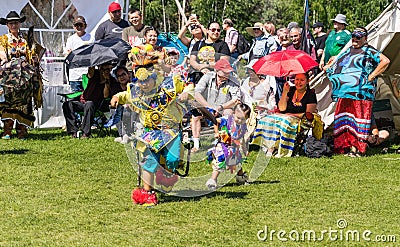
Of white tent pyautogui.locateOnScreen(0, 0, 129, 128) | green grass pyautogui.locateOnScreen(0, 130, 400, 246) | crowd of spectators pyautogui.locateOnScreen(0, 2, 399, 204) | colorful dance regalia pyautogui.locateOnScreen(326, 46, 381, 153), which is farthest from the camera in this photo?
white tent pyautogui.locateOnScreen(0, 0, 129, 128)

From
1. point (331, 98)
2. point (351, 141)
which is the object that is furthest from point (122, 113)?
point (331, 98)

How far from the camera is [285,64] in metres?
9.91

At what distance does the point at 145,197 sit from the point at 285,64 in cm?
376

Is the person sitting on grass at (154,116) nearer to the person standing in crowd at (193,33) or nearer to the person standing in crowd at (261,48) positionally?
the person standing in crowd at (193,33)

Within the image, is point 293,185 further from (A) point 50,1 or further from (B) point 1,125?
(A) point 50,1

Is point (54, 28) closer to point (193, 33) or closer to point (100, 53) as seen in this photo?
point (100, 53)

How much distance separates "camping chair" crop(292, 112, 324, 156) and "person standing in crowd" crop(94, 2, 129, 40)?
11.6 ft

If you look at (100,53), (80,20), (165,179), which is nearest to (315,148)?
(100,53)

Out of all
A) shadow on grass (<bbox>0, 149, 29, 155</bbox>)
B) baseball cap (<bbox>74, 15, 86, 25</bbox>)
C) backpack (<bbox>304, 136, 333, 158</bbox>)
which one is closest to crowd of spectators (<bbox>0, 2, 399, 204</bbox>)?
baseball cap (<bbox>74, 15, 86, 25</bbox>)

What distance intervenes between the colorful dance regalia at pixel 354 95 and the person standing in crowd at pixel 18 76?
4.36 m

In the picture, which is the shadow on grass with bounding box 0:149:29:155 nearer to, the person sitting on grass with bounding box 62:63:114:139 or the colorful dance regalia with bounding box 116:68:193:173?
the person sitting on grass with bounding box 62:63:114:139

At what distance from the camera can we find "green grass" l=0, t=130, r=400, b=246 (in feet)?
19.0

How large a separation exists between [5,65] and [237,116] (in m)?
4.43

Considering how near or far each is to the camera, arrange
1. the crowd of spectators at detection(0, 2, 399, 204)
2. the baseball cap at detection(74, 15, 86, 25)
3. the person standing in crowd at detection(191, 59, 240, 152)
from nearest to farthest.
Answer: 1. the crowd of spectators at detection(0, 2, 399, 204)
2. the person standing in crowd at detection(191, 59, 240, 152)
3. the baseball cap at detection(74, 15, 86, 25)
